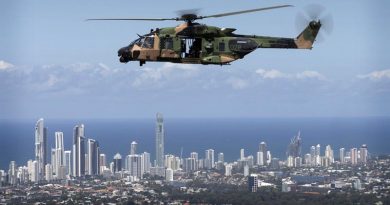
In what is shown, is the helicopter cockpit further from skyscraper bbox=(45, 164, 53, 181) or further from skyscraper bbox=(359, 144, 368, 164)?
skyscraper bbox=(359, 144, 368, 164)

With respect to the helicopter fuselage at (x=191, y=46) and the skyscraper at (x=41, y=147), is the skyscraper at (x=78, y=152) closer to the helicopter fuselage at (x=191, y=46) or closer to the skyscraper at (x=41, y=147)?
the skyscraper at (x=41, y=147)

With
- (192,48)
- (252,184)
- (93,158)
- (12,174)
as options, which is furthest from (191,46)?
(93,158)

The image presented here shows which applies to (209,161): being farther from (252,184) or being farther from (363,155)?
(252,184)

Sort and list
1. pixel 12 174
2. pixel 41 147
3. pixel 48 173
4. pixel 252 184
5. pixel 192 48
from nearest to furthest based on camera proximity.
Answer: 1. pixel 192 48
2. pixel 252 184
3. pixel 12 174
4. pixel 48 173
5. pixel 41 147

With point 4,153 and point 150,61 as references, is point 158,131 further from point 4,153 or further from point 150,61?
point 150,61

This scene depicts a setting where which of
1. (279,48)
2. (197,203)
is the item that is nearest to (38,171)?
(197,203)

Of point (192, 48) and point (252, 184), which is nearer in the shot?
point (192, 48)

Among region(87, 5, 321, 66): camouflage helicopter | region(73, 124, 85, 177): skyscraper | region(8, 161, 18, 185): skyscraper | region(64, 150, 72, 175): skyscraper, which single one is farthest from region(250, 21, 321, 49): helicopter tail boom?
region(64, 150, 72, 175): skyscraper
